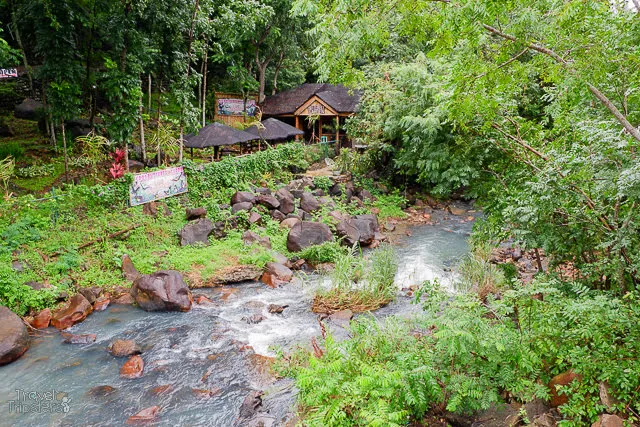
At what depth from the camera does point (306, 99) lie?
23.2 m

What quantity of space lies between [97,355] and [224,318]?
229 centimetres

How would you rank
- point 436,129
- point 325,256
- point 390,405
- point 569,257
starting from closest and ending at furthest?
point 390,405 → point 569,257 → point 325,256 → point 436,129

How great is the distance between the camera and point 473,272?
8.58 m

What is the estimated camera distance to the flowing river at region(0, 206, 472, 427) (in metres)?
5.46

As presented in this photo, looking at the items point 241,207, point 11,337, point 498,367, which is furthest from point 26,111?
point 498,367

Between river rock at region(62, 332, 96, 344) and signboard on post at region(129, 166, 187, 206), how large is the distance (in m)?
4.51

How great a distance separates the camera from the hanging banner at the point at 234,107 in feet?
76.4

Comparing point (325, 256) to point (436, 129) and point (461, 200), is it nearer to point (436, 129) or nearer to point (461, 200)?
point (436, 129)

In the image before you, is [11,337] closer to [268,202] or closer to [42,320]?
[42,320]

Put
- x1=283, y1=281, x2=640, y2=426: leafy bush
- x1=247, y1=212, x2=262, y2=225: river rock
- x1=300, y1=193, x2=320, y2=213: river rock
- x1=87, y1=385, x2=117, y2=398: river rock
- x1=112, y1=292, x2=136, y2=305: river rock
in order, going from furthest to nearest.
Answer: x1=300, y1=193, x2=320, y2=213: river rock
x1=247, y1=212, x2=262, y2=225: river rock
x1=112, y1=292, x2=136, y2=305: river rock
x1=87, y1=385, x2=117, y2=398: river rock
x1=283, y1=281, x2=640, y2=426: leafy bush

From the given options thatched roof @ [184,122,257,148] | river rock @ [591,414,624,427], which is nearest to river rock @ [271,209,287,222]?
thatched roof @ [184,122,257,148]

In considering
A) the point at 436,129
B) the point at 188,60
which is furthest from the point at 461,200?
the point at 188,60

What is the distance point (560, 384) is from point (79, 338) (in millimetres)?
7473

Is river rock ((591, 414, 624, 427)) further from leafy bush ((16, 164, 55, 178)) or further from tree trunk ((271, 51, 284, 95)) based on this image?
tree trunk ((271, 51, 284, 95))
